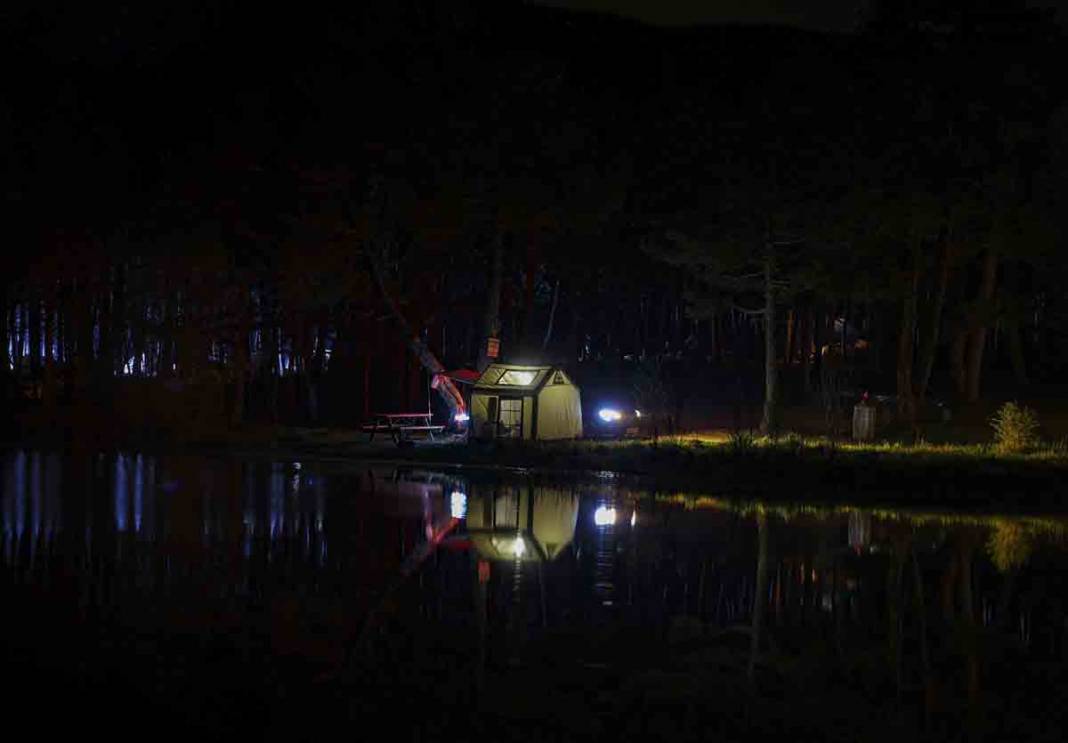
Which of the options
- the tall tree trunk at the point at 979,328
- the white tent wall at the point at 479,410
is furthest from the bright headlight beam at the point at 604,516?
the tall tree trunk at the point at 979,328

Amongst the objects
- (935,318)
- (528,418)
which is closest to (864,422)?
(935,318)

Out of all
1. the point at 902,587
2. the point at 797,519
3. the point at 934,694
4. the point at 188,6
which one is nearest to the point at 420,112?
the point at 797,519

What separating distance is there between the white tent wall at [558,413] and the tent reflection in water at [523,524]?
10.5m

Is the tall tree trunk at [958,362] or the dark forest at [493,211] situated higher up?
the dark forest at [493,211]

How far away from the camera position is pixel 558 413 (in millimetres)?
34844

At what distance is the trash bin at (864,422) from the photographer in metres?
32.9

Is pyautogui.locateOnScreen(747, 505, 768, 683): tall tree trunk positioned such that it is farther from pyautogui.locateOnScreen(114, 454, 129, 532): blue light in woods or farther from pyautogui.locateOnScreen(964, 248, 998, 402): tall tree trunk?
pyautogui.locateOnScreen(964, 248, 998, 402): tall tree trunk

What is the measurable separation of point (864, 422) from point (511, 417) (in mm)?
9356

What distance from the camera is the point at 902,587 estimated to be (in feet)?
43.1

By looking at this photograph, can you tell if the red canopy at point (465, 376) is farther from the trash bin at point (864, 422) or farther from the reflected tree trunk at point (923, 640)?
the reflected tree trunk at point (923, 640)

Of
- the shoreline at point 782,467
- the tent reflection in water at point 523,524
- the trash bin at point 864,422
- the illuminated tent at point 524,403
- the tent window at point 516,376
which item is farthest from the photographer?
the tent window at point 516,376

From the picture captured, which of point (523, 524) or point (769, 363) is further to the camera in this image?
point (769, 363)

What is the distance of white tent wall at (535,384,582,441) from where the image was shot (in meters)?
34.6

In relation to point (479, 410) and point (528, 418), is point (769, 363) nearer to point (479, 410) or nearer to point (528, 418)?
point (528, 418)
